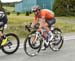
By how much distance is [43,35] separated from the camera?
1100 cm

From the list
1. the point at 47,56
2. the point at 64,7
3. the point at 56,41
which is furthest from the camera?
the point at 64,7

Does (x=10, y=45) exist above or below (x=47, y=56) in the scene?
above

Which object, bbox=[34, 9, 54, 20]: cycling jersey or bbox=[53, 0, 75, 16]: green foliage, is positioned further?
bbox=[53, 0, 75, 16]: green foliage

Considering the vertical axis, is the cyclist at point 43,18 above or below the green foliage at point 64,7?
above

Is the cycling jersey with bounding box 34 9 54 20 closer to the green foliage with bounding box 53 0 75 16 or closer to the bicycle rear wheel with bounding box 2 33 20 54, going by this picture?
the bicycle rear wheel with bounding box 2 33 20 54

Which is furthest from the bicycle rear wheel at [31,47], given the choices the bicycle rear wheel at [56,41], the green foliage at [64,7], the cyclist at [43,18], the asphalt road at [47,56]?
the green foliage at [64,7]

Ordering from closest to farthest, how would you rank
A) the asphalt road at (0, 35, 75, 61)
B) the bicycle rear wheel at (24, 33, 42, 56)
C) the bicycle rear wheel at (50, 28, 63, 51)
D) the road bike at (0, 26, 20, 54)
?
the asphalt road at (0, 35, 75, 61) < the bicycle rear wheel at (24, 33, 42, 56) < the road bike at (0, 26, 20, 54) < the bicycle rear wheel at (50, 28, 63, 51)

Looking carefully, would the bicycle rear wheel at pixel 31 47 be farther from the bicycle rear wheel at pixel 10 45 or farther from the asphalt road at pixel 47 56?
the bicycle rear wheel at pixel 10 45

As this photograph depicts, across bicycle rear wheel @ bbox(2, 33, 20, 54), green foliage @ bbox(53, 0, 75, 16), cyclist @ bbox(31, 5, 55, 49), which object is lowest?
green foliage @ bbox(53, 0, 75, 16)

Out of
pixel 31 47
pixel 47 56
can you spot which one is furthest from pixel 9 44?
pixel 47 56

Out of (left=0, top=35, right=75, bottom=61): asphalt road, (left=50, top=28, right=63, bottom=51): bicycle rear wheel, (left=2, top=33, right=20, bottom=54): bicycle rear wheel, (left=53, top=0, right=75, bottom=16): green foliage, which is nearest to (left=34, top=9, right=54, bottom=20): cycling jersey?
(left=50, top=28, right=63, bottom=51): bicycle rear wheel

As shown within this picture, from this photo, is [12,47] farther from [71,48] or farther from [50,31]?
[71,48]

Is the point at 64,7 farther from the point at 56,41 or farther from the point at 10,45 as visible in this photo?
the point at 10,45

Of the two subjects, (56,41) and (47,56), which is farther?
(56,41)
